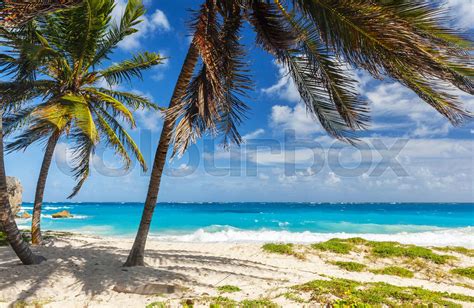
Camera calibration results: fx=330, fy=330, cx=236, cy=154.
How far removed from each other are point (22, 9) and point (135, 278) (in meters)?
5.10

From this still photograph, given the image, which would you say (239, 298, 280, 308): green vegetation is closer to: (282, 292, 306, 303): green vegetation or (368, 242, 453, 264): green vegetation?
(282, 292, 306, 303): green vegetation

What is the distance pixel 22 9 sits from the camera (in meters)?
4.43

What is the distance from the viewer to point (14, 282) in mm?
6270

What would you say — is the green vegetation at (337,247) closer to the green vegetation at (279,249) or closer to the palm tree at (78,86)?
the green vegetation at (279,249)

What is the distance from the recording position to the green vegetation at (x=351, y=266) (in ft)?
31.9

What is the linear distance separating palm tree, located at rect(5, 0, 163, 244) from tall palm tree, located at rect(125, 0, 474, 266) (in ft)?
10.6

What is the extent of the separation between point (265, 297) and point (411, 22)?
15.7 feet

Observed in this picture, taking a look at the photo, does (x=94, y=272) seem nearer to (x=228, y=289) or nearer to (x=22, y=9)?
(x=228, y=289)

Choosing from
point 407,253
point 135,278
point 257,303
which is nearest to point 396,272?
point 407,253

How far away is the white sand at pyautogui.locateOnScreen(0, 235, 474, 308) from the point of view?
5.73 metres

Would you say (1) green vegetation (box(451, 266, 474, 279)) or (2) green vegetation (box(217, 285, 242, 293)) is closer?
(2) green vegetation (box(217, 285, 242, 293))

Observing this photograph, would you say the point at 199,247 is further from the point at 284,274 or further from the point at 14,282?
the point at 14,282

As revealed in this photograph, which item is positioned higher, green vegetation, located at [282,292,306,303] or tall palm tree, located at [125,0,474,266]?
tall palm tree, located at [125,0,474,266]

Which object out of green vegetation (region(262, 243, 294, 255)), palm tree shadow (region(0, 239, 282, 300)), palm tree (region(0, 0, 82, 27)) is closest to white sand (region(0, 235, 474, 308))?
palm tree shadow (region(0, 239, 282, 300))
